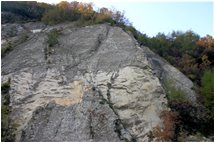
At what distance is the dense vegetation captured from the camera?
78.0ft

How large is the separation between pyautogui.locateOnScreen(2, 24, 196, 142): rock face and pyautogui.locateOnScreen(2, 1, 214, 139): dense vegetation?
1324mm

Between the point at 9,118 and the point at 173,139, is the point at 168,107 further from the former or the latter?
the point at 9,118

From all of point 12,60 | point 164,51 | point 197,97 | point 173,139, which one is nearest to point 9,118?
point 12,60

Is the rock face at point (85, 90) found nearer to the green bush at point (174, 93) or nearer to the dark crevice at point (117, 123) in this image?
the dark crevice at point (117, 123)

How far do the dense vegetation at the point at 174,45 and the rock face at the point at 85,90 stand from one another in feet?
4.34

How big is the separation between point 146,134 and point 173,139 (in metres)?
1.39

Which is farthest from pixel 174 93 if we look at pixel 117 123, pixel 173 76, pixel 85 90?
pixel 85 90

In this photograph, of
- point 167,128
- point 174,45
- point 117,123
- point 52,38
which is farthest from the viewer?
point 174,45

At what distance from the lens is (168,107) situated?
76.9ft

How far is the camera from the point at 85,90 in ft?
76.1

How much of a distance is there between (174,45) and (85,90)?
13412mm

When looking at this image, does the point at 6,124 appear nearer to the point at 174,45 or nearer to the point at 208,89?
the point at 208,89

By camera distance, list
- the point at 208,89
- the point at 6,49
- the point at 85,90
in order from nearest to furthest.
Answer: the point at 85,90 → the point at 208,89 → the point at 6,49

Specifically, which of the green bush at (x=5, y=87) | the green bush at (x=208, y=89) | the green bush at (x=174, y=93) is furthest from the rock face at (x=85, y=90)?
the green bush at (x=208, y=89)
